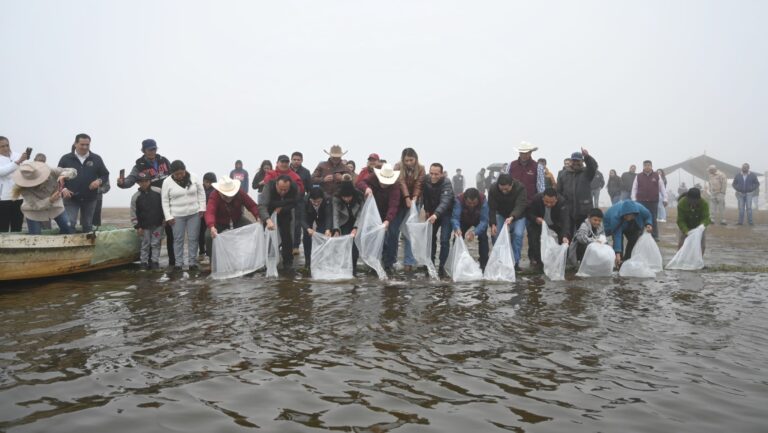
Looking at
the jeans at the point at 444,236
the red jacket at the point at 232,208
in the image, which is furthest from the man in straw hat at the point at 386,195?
the red jacket at the point at 232,208

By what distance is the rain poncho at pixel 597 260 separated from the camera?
7.30m

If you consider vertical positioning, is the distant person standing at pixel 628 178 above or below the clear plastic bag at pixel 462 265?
above

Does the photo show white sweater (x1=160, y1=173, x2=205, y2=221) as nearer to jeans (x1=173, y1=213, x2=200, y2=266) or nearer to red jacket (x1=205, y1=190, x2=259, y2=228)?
jeans (x1=173, y1=213, x2=200, y2=266)

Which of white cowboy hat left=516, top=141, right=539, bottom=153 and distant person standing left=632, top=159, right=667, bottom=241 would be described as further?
distant person standing left=632, top=159, right=667, bottom=241

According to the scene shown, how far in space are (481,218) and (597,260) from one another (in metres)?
1.71

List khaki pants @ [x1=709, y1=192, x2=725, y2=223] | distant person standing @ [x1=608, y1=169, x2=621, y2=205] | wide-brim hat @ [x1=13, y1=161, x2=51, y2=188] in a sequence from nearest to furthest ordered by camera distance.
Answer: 1. wide-brim hat @ [x1=13, y1=161, x2=51, y2=188]
2. khaki pants @ [x1=709, y1=192, x2=725, y2=223]
3. distant person standing @ [x1=608, y1=169, x2=621, y2=205]

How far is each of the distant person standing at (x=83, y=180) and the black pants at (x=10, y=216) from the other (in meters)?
1.21

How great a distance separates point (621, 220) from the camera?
782cm

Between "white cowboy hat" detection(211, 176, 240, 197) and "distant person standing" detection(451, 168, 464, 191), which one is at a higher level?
"distant person standing" detection(451, 168, 464, 191)

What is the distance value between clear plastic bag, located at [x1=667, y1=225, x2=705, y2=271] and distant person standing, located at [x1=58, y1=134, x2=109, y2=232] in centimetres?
Answer: 885

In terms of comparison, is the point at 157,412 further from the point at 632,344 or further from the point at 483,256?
the point at 483,256

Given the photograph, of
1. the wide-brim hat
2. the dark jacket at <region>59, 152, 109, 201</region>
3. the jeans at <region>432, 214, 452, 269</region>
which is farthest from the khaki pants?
the wide-brim hat

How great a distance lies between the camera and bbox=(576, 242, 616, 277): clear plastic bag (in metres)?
7.30

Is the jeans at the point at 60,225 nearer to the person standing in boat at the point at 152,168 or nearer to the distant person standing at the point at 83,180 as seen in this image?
the distant person standing at the point at 83,180
